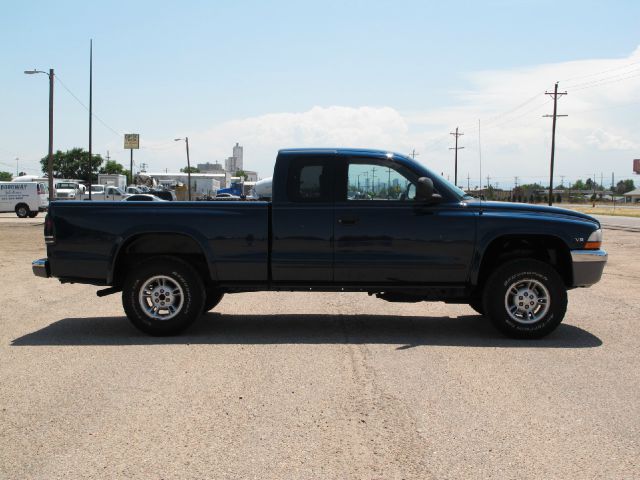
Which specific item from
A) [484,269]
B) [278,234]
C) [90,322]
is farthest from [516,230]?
[90,322]

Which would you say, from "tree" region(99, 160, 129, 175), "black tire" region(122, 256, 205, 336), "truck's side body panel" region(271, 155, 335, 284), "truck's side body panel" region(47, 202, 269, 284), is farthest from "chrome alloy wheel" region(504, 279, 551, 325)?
"tree" region(99, 160, 129, 175)

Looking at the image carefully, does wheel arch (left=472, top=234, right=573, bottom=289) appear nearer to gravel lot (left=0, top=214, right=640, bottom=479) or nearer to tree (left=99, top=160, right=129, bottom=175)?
gravel lot (left=0, top=214, right=640, bottom=479)

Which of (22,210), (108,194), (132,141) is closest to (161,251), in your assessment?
(22,210)

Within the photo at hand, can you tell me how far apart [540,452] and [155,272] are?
486 cm

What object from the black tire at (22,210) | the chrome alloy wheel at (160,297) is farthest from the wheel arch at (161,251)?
the black tire at (22,210)

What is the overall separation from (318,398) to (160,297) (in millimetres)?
3130

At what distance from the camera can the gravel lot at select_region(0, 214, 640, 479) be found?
4184mm

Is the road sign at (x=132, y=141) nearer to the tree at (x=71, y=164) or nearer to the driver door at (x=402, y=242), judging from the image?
the tree at (x=71, y=164)

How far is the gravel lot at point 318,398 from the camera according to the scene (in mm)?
4184

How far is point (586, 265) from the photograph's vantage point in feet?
26.0

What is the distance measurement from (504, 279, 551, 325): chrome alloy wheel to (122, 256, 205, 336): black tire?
11.2 feet

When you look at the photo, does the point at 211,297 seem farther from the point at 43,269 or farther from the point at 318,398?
the point at 318,398

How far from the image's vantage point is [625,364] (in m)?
6.65

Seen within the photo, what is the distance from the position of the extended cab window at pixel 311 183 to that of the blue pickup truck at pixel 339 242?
0.01m
